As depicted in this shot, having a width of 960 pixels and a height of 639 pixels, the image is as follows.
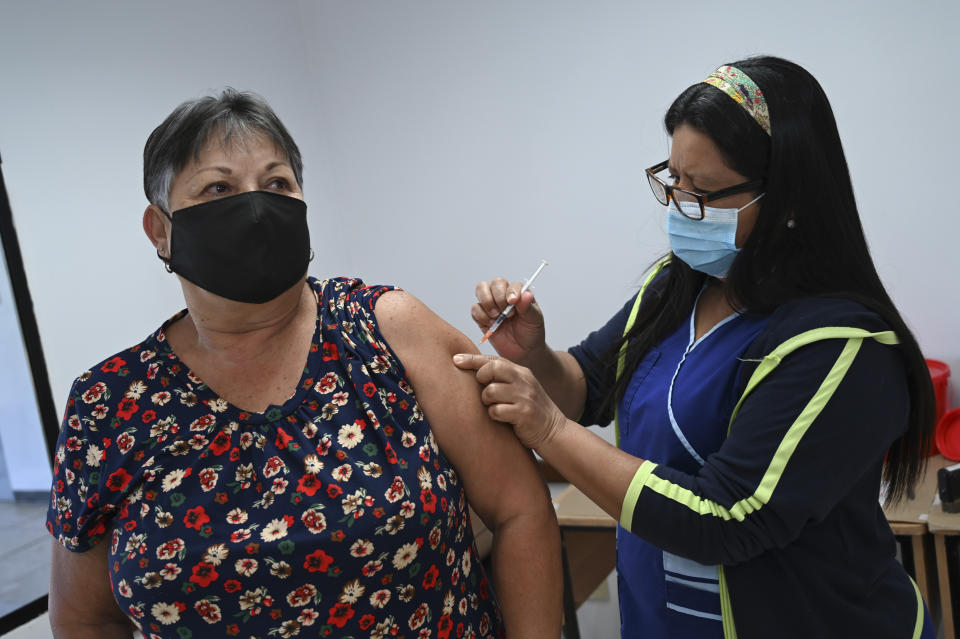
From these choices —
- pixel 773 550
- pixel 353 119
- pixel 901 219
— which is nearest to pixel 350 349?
pixel 773 550

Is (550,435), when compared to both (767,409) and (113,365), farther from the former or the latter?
(113,365)

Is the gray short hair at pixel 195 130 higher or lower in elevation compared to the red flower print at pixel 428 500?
higher

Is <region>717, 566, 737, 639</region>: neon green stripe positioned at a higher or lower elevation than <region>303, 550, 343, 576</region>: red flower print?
lower

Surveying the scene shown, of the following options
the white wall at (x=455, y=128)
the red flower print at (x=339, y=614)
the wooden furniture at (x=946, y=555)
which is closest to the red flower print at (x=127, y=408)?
the red flower print at (x=339, y=614)

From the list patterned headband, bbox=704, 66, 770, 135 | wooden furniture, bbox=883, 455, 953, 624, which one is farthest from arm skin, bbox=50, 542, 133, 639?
wooden furniture, bbox=883, 455, 953, 624

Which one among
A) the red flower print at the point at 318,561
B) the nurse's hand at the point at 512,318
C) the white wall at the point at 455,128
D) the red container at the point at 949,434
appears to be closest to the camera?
the red flower print at the point at 318,561

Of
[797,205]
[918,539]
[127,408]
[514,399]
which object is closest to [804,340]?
[797,205]

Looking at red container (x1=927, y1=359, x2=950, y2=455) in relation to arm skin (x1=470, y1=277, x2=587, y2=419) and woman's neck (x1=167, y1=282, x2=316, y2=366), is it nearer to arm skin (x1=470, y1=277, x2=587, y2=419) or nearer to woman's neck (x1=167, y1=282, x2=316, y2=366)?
arm skin (x1=470, y1=277, x2=587, y2=419)

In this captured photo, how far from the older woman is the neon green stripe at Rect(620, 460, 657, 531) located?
0.43 ft

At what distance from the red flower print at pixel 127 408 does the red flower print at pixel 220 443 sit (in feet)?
0.48

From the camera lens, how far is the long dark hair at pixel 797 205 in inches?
48.6

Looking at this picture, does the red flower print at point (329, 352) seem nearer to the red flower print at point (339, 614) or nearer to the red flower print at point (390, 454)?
the red flower print at point (390, 454)

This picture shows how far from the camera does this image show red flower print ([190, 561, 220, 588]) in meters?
1.09

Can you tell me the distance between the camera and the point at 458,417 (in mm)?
1233
